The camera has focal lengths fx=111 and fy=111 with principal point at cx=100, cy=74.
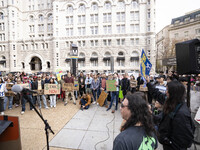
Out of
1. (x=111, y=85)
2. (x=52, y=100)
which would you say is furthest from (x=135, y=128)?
(x=52, y=100)

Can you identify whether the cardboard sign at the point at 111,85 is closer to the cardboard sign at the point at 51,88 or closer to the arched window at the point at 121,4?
the cardboard sign at the point at 51,88

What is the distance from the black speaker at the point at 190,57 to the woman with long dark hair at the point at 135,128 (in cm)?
218

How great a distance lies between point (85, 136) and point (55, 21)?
3601 centimetres

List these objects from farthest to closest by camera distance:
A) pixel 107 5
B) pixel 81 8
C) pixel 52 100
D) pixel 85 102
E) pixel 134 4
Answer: pixel 81 8, pixel 107 5, pixel 134 4, pixel 52 100, pixel 85 102

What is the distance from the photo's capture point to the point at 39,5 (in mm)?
37281

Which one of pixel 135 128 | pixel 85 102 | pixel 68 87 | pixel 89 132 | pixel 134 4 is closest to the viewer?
pixel 135 128

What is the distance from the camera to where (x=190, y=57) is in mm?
2670

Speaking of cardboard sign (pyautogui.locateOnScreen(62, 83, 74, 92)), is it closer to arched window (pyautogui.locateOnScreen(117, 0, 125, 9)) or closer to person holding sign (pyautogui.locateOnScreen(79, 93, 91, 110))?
person holding sign (pyautogui.locateOnScreen(79, 93, 91, 110))

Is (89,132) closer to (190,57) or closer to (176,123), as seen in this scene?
(176,123)

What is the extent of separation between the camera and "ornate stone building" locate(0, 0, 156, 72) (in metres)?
30.5

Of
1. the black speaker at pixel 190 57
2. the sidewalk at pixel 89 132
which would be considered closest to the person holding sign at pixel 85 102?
Answer: the sidewalk at pixel 89 132

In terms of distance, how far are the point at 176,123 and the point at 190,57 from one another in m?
1.78

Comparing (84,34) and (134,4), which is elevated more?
(134,4)

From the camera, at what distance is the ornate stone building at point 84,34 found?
3053 cm
